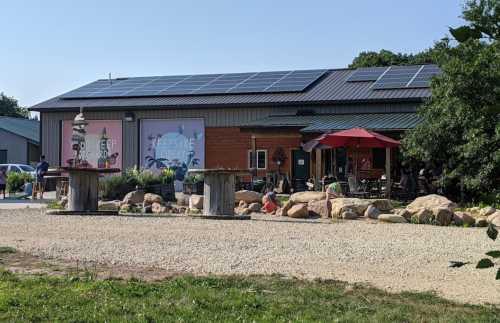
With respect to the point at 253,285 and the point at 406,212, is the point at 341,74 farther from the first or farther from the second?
Answer: the point at 253,285

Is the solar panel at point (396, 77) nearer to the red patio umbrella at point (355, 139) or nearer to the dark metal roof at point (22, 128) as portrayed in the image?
the red patio umbrella at point (355, 139)

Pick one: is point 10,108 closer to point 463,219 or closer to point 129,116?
point 129,116

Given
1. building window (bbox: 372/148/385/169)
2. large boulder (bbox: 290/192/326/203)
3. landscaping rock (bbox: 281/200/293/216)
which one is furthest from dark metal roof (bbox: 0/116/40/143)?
landscaping rock (bbox: 281/200/293/216)

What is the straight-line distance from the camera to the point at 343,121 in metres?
26.5

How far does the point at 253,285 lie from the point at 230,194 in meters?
8.71

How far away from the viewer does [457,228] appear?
45.2 feet

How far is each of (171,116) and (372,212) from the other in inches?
687

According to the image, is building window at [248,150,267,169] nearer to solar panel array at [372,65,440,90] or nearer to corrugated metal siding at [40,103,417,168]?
corrugated metal siding at [40,103,417,168]

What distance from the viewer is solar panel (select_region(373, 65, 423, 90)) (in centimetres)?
2866

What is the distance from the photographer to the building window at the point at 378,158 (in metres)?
27.0

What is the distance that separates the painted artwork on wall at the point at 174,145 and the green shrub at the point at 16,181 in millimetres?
5206

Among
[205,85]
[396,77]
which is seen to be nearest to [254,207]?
[396,77]

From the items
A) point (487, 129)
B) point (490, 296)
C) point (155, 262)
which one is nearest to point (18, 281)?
point (155, 262)

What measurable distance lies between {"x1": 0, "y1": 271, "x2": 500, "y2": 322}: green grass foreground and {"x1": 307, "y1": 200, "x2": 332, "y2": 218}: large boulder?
9165mm
